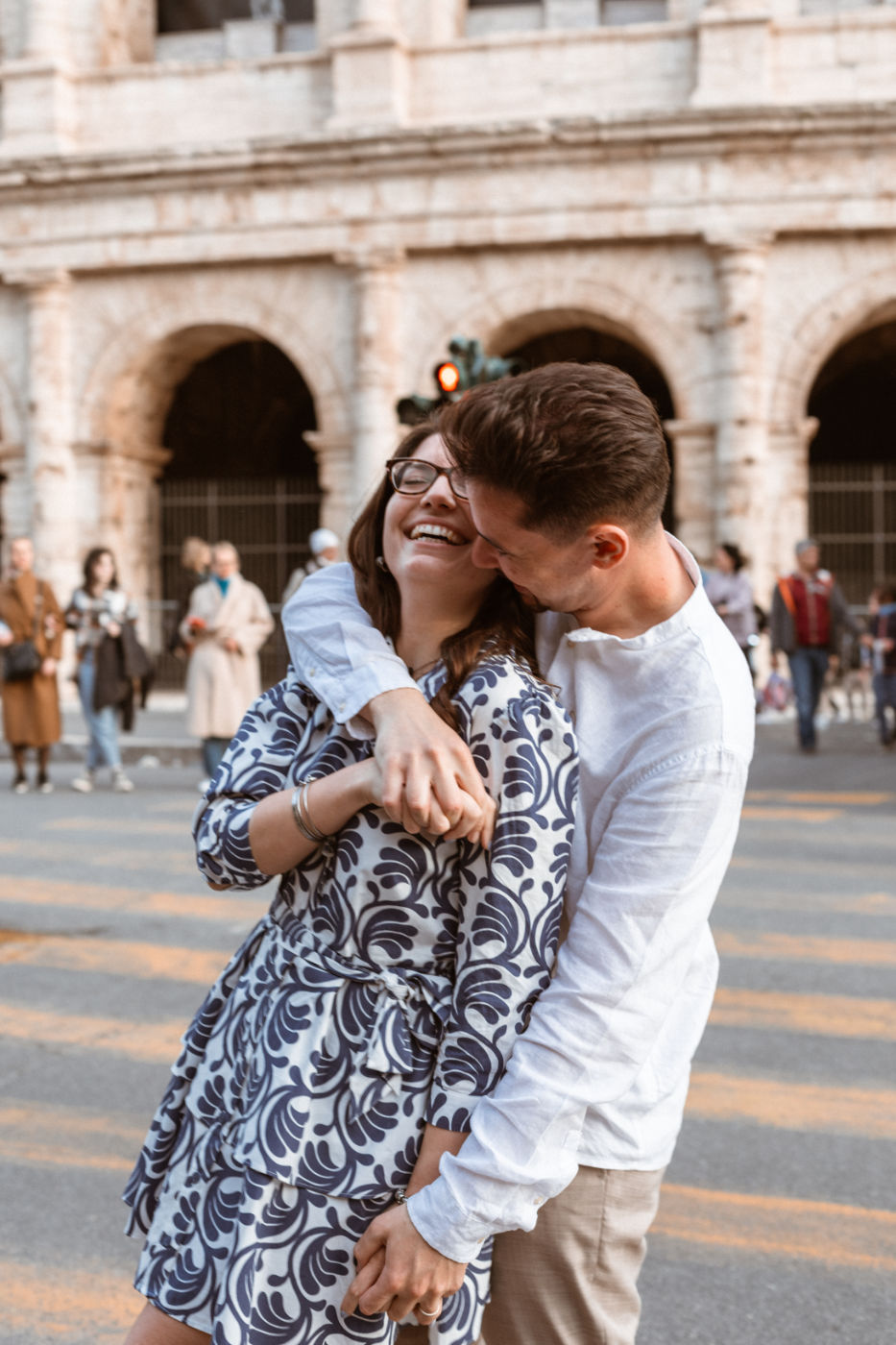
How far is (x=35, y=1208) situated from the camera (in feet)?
11.5

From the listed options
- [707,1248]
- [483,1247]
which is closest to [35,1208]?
A: [707,1248]

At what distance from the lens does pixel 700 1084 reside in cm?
438

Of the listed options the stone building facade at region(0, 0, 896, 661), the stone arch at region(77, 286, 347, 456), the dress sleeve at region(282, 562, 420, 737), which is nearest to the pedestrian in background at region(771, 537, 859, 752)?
the stone building facade at region(0, 0, 896, 661)

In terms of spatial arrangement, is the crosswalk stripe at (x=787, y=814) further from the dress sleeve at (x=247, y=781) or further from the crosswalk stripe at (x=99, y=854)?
the dress sleeve at (x=247, y=781)

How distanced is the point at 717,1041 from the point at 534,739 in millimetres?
3406

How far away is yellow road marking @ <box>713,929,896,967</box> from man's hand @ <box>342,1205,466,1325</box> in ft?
14.0

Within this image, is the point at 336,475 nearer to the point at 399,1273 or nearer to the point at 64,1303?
the point at 64,1303

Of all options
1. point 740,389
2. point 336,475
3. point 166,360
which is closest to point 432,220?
point 336,475

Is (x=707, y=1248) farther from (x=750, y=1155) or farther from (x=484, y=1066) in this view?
(x=484, y=1066)

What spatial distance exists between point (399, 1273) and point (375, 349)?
16.3m

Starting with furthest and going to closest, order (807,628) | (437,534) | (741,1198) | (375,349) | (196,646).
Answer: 1. (375,349)
2. (807,628)
3. (196,646)
4. (741,1198)
5. (437,534)

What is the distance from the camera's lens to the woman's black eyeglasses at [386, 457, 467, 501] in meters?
1.85

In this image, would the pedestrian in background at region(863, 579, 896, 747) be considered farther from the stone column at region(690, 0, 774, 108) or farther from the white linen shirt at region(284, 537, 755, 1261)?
the white linen shirt at region(284, 537, 755, 1261)

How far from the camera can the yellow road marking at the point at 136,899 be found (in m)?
Answer: 6.61
